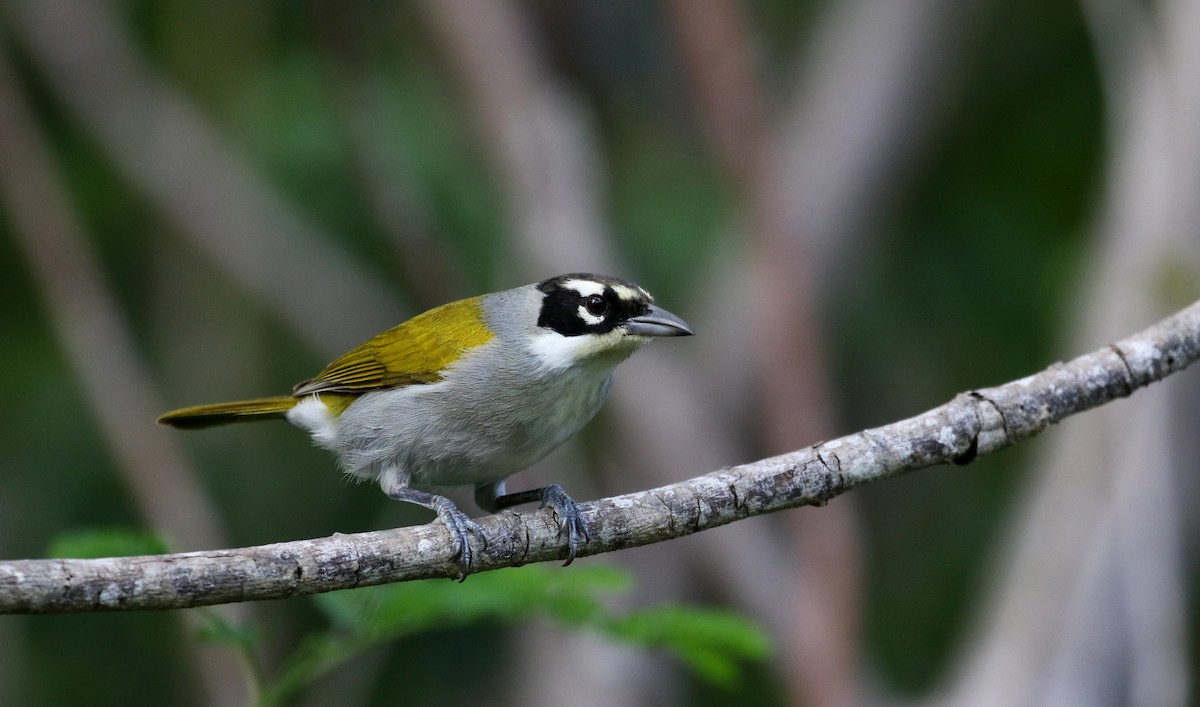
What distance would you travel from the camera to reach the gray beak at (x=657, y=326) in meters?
4.24

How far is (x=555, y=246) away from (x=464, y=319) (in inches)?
98.9

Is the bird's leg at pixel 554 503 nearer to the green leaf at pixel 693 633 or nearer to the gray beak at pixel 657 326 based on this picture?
the green leaf at pixel 693 633

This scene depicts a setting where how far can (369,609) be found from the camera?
12.5 feet

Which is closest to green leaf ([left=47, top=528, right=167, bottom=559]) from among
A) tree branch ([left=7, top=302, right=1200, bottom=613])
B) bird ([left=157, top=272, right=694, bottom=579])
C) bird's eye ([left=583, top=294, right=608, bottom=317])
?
tree branch ([left=7, top=302, right=1200, bottom=613])

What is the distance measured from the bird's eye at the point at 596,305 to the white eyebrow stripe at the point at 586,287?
0.03 metres

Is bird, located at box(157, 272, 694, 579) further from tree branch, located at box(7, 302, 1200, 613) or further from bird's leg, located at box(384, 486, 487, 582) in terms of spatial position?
tree branch, located at box(7, 302, 1200, 613)

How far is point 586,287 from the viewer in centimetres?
442

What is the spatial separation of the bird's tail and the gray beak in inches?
64.4

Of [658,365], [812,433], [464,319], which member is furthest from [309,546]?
[658,365]

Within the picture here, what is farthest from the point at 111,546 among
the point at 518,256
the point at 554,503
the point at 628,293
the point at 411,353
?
the point at 518,256

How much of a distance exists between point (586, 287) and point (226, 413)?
5.41ft

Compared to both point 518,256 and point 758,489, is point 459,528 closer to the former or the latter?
point 758,489

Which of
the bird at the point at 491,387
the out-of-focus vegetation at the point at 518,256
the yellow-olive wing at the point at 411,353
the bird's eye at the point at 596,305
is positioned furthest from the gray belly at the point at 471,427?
the out-of-focus vegetation at the point at 518,256

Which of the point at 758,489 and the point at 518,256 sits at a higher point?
the point at 518,256
